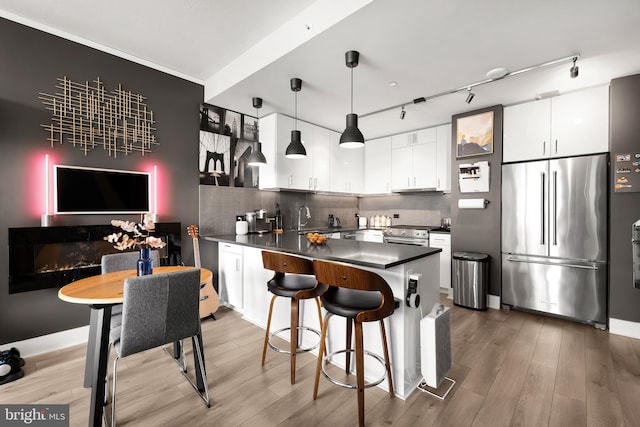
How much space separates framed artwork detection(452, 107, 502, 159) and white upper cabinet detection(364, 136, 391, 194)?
1.32 m

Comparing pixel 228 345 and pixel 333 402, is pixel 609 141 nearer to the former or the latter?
pixel 333 402

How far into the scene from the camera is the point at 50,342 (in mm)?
2512

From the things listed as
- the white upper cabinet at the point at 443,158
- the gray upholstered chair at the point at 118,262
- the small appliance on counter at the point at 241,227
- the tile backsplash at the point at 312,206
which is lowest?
the gray upholstered chair at the point at 118,262

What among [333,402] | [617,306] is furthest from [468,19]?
[617,306]

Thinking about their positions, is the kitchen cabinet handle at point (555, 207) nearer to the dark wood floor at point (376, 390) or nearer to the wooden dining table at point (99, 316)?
the dark wood floor at point (376, 390)

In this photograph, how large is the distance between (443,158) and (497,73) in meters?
1.72

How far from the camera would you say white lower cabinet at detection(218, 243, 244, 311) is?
10.5 feet

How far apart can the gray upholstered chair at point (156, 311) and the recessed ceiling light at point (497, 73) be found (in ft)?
10.3

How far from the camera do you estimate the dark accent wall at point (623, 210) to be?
9.14 ft

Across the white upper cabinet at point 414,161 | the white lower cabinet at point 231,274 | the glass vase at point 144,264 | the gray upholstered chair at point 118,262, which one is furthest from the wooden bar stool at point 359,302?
the white upper cabinet at point 414,161

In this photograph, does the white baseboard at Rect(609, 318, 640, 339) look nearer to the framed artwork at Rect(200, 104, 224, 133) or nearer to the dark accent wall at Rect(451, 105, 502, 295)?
the dark accent wall at Rect(451, 105, 502, 295)

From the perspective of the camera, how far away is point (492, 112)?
362cm

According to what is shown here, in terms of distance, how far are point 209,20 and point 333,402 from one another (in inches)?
123

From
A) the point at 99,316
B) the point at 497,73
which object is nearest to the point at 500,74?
the point at 497,73
